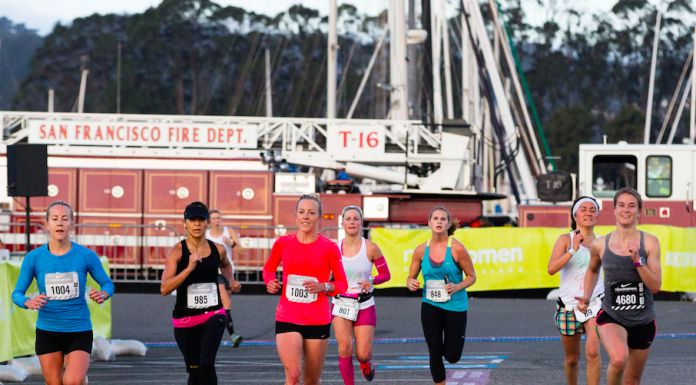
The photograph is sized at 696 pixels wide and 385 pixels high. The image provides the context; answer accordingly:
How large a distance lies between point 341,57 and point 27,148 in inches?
2971

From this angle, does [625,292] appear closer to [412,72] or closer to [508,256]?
[508,256]

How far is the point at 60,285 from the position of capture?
24.0ft

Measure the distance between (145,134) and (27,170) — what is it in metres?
11.0

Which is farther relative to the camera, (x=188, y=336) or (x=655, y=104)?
(x=655, y=104)

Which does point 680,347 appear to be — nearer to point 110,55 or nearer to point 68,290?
point 68,290

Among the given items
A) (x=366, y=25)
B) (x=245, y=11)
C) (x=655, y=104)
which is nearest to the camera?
(x=655, y=104)

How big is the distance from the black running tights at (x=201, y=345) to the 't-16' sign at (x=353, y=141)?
16.6 m

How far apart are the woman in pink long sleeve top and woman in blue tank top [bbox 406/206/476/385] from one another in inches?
51.0

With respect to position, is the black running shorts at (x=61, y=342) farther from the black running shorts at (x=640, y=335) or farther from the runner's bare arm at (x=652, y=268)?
the runner's bare arm at (x=652, y=268)

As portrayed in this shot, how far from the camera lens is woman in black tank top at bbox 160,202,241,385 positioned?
7.50 meters

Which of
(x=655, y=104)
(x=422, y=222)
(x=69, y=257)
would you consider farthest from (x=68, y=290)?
(x=655, y=104)

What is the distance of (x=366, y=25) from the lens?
271 ft

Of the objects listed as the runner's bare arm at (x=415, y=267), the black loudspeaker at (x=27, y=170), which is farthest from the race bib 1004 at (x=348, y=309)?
the black loudspeaker at (x=27, y=170)

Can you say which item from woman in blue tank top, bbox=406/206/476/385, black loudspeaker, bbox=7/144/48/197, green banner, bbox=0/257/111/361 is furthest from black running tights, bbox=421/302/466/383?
black loudspeaker, bbox=7/144/48/197
